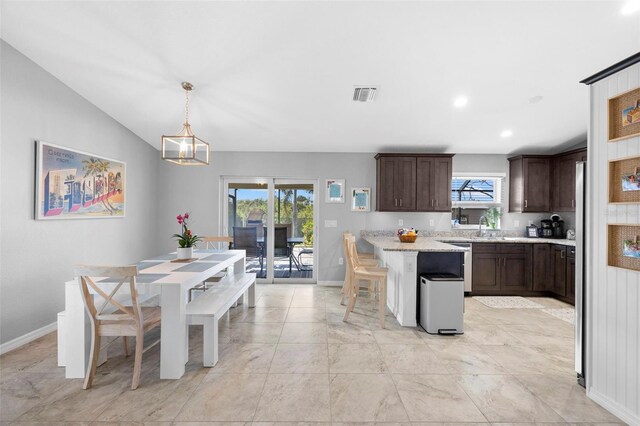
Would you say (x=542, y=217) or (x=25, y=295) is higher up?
(x=542, y=217)

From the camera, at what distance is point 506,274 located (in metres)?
4.57

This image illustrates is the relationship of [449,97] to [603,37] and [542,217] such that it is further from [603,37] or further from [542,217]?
[542,217]

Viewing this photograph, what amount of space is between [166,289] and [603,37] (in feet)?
13.9

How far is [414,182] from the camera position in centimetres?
477

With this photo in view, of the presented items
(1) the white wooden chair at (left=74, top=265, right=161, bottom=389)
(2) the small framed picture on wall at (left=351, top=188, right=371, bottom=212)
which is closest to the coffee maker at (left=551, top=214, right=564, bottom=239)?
(2) the small framed picture on wall at (left=351, top=188, right=371, bottom=212)

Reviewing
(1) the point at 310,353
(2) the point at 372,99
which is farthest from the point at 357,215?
(1) the point at 310,353

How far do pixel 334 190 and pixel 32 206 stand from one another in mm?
3906


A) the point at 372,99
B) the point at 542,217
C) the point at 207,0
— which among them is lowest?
the point at 542,217

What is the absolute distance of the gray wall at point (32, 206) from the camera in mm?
2674

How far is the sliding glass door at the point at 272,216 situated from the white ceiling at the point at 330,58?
1233 millimetres

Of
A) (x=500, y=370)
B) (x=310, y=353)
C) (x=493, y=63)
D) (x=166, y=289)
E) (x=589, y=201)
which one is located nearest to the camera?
(x=589, y=201)

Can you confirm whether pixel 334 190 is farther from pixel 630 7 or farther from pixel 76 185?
pixel 630 7

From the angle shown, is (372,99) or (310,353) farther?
(372,99)

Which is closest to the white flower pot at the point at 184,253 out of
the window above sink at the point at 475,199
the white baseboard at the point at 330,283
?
Answer: the white baseboard at the point at 330,283
